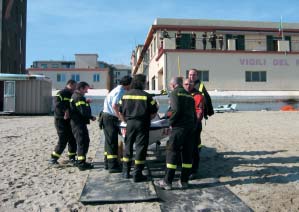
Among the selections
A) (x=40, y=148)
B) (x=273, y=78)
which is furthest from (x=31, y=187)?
(x=273, y=78)

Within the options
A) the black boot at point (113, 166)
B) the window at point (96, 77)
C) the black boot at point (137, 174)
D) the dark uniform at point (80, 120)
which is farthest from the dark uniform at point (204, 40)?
the window at point (96, 77)

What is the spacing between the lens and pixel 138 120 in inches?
232

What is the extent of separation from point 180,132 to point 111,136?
165 cm

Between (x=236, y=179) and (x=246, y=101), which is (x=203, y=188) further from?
(x=246, y=101)

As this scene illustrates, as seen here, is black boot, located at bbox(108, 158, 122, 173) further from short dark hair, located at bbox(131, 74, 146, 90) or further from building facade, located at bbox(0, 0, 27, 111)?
building facade, located at bbox(0, 0, 27, 111)

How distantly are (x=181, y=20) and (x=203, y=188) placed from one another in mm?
30983

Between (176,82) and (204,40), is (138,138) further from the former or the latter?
(204,40)

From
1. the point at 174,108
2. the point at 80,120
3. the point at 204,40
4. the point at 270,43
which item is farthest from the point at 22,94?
→ the point at 270,43

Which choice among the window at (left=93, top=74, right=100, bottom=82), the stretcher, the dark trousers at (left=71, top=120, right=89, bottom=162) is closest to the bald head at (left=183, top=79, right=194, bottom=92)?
the stretcher

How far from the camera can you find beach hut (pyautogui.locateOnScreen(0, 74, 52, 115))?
24.5 meters

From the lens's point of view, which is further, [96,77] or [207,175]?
[96,77]

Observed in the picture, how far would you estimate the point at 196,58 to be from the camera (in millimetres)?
32031

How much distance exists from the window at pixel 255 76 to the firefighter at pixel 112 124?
28.3 metres

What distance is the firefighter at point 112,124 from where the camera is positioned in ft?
21.8
